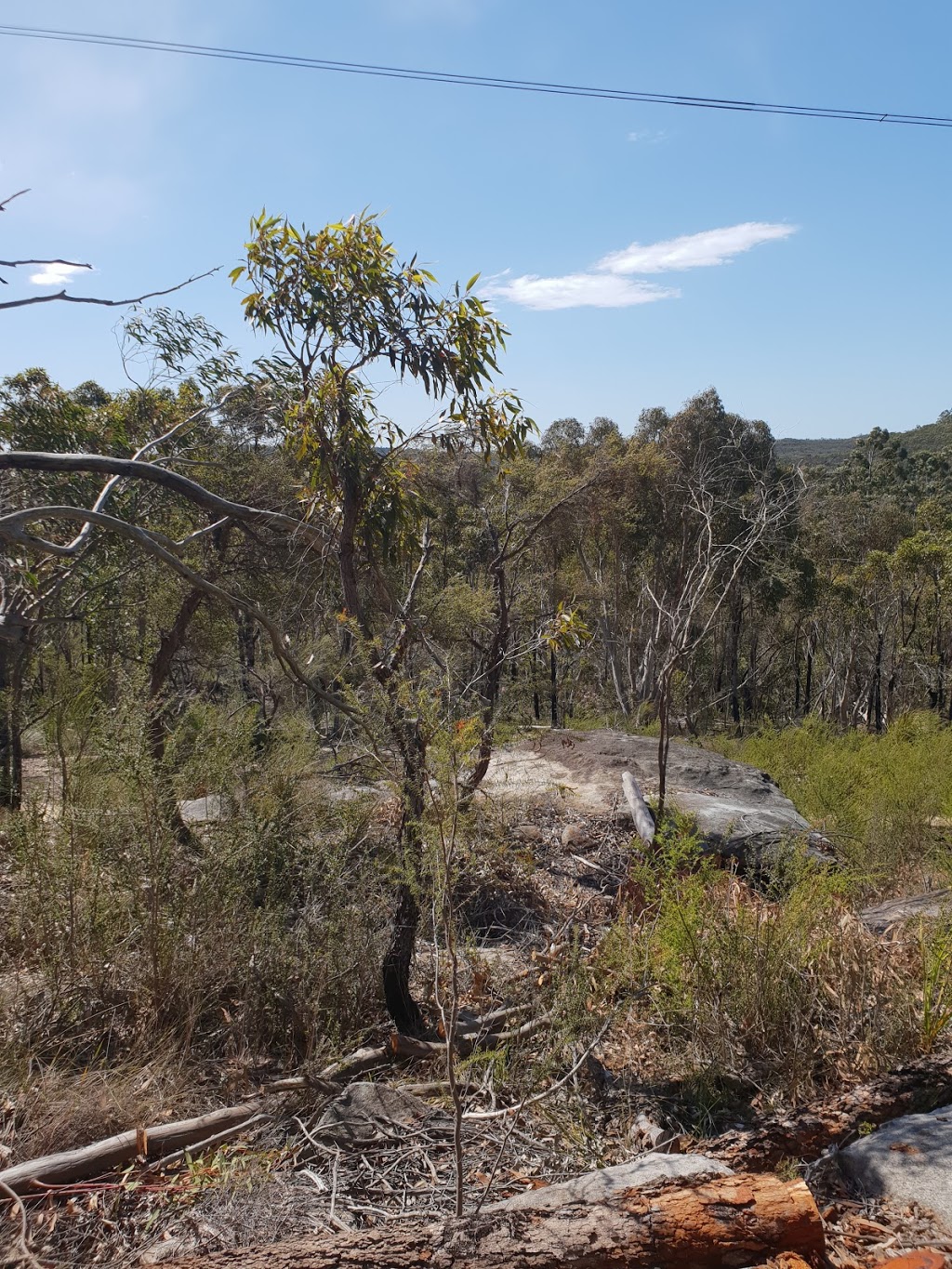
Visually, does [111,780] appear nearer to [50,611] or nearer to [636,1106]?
[636,1106]

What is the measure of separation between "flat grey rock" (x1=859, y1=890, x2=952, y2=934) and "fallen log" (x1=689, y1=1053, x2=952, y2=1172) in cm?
132

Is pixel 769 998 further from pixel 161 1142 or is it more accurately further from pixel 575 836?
pixel 575 836

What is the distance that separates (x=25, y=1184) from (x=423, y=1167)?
4.21 ft

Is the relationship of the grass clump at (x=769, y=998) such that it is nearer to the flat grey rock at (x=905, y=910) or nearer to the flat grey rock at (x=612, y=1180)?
the flat grey rock at (x=612, y=1180)


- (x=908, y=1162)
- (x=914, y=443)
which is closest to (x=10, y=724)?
(x=908, y=1162)

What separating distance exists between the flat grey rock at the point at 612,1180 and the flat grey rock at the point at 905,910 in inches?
92.1

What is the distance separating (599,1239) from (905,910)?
3699 mm

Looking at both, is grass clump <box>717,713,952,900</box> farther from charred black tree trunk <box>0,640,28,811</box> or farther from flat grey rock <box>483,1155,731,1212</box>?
charred black tree trunk <box>0,640,28,811</box>

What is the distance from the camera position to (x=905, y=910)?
17.1 ft

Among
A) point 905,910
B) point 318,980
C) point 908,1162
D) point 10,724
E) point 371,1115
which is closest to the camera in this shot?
point 908,1162

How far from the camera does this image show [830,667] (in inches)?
1011

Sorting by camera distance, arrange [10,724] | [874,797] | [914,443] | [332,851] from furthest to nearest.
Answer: [914,443], [874,797], [10,724], [332,851]

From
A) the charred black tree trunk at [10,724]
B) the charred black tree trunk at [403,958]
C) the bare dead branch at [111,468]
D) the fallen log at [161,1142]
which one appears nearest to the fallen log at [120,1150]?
the fallen log at [161,1142]

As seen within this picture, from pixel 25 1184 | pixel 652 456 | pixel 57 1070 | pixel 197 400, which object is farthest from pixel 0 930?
pixel 652 456
